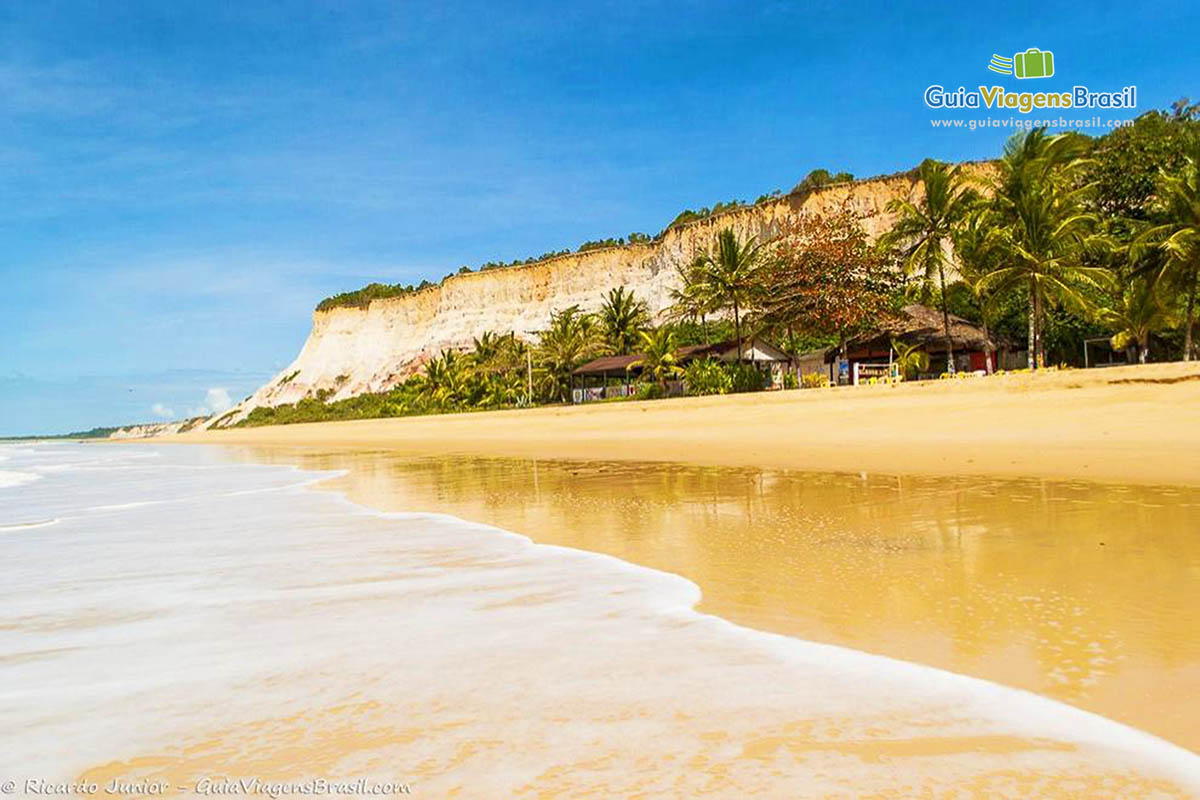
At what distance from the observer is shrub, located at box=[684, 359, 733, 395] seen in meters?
31.6

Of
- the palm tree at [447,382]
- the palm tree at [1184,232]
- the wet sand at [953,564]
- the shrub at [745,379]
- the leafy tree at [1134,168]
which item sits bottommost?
the wet sand at [953,564]

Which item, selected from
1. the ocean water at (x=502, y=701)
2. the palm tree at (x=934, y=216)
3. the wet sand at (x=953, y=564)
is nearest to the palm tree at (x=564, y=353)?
the palm tree at (x=934, y=216)

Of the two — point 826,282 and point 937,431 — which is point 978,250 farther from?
point 937,431

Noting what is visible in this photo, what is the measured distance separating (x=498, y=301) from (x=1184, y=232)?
5920cm

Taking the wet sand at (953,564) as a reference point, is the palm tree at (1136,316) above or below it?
above

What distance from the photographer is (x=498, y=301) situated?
249 feet

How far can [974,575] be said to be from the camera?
14.2 ft

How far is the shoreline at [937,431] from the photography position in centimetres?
1025

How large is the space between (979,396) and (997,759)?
17366 millimetres

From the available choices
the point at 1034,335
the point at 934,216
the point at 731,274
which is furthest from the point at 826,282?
the point at 1034,335

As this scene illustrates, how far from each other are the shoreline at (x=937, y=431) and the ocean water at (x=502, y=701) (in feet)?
22.5

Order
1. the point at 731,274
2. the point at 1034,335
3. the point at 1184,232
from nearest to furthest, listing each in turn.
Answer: the point at 1184,232 < the point at 1034,335 < the point at 731,274

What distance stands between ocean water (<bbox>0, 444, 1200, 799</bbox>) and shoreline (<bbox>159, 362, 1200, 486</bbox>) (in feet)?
22.5

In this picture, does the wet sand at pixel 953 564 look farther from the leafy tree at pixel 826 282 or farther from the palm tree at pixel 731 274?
the palm tree at pixel 731 274
